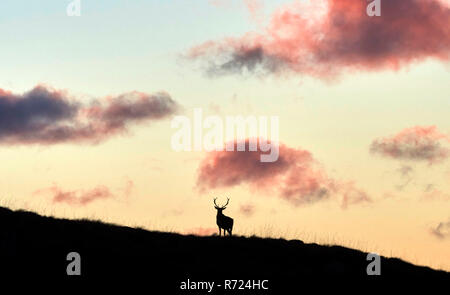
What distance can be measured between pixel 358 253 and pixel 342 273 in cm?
540

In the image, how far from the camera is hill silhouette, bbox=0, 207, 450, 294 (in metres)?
26.7

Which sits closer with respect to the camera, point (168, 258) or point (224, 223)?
point (168, 258)

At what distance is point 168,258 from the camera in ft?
96.0

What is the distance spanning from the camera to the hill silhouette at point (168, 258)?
26.7m

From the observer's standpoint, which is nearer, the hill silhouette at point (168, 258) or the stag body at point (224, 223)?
the hill silhouette at point (168, 258)

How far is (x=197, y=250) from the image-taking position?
1232 inches

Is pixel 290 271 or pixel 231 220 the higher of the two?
pixel 231 220

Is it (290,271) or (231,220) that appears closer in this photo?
(290,271)

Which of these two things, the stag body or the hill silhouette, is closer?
the hill silhouette
